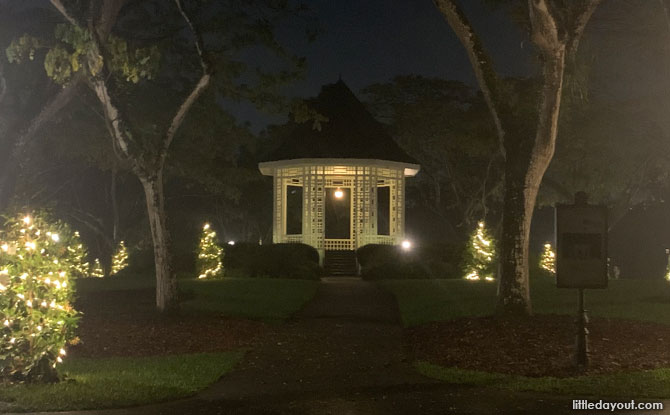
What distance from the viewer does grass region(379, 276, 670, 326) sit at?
734 inches

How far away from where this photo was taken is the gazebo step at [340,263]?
3409 centimetres

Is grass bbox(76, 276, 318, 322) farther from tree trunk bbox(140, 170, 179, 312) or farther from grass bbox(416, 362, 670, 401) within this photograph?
grass bbox(416, 362, 670, 401)

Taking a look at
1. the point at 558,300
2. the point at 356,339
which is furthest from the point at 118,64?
the point at 558,300

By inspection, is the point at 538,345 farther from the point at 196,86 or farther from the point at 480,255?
the point at 480,255

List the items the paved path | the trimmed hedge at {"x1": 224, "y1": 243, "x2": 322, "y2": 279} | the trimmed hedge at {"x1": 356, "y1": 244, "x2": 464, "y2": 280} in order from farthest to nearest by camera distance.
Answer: the trimmed hedge at {"x1": 356, "y1": 244, "x2": 464, "y2": 280}
the trimmed hedge at {"x1": 224, "y1": 243, "x2": 322, "y2": 279}
the paved path

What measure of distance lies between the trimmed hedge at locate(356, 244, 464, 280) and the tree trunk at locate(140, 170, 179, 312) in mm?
14720

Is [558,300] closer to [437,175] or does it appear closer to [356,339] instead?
[356,339]

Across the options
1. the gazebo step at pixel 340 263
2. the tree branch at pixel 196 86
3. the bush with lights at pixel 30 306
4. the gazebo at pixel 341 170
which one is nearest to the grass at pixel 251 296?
the tree branch at pixel 196 86

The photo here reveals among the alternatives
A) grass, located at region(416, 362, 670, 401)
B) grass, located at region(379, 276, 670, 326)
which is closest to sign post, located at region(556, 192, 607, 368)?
grass, located at region(416, 362, 670, 401)

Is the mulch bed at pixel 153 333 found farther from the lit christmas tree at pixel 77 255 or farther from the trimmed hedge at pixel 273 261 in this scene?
the trimmed hedge at pixel 273 261

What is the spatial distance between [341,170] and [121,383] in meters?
26.3

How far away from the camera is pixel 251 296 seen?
933 inches

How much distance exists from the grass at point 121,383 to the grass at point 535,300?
21.8ft

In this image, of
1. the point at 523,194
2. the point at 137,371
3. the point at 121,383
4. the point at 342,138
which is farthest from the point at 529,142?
the point at 342,138
